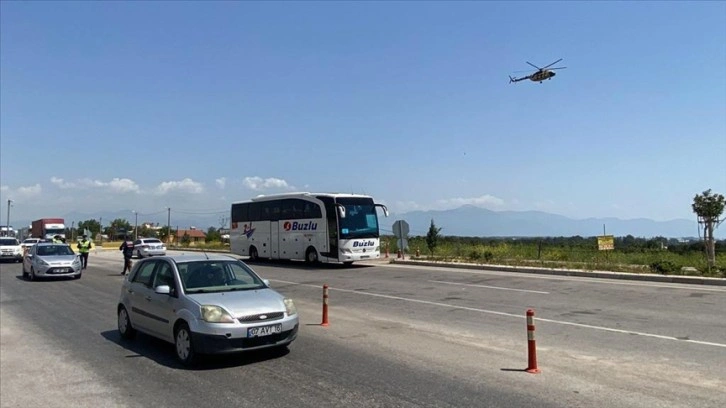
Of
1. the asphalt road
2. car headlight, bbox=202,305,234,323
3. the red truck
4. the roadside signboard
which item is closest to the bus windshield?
the roadside signboard

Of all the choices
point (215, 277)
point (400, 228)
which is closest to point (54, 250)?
point (400, 228)

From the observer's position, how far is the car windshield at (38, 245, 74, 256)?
2275cm

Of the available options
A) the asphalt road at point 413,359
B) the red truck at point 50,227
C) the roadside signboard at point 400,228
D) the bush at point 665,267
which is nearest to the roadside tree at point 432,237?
the roadside signboard at point 400,228

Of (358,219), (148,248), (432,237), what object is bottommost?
(148,248)

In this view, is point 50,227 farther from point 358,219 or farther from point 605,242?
point 605,242

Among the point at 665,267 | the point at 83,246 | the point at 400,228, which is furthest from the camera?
the point at 400,228

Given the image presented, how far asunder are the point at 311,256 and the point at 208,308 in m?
20.1

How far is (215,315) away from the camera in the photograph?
7.41 m

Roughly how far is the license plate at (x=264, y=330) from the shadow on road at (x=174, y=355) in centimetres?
50

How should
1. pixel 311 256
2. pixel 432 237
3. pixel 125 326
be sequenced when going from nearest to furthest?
pixel 125 326, pixel 311 256, pixel 432 237

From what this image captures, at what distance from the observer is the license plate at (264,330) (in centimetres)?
740

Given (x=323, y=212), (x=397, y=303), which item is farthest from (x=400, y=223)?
(x=397, y=303)

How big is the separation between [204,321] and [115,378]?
1270 mm

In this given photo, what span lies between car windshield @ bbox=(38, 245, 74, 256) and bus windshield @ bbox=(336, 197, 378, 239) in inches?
452
